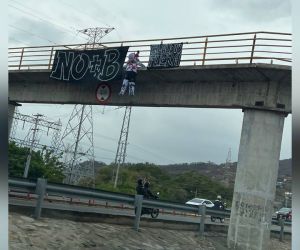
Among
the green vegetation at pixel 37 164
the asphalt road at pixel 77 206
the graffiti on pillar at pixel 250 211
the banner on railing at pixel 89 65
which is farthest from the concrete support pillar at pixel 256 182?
the green vegetation at pixel 37 164

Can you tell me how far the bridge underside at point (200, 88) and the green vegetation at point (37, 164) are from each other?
1857cm

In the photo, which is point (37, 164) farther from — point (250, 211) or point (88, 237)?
point (88, 237)

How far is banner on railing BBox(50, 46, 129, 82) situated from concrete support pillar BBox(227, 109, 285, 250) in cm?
730

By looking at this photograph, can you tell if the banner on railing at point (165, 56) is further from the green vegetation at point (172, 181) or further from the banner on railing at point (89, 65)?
the green vegetation at point (172, 181)

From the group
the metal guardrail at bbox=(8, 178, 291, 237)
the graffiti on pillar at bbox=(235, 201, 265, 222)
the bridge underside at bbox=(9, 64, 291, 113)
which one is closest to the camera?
the metal guardrail at bbox=(8, 178, 291, 237)

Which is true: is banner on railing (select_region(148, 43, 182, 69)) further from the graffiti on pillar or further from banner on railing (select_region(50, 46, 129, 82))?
the graffiti on pillar

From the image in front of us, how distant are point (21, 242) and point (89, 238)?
2.24 metres

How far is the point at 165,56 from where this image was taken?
20.5 metres

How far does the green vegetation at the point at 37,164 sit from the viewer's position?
42844 mm

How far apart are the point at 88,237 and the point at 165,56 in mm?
12070

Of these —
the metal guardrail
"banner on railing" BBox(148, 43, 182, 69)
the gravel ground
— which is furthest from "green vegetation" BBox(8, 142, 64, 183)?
the gravel ground

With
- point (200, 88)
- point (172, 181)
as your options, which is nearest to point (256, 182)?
point (200, 88)

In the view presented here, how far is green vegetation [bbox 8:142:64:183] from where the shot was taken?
42.8 metres

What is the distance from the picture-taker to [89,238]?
9.88m
